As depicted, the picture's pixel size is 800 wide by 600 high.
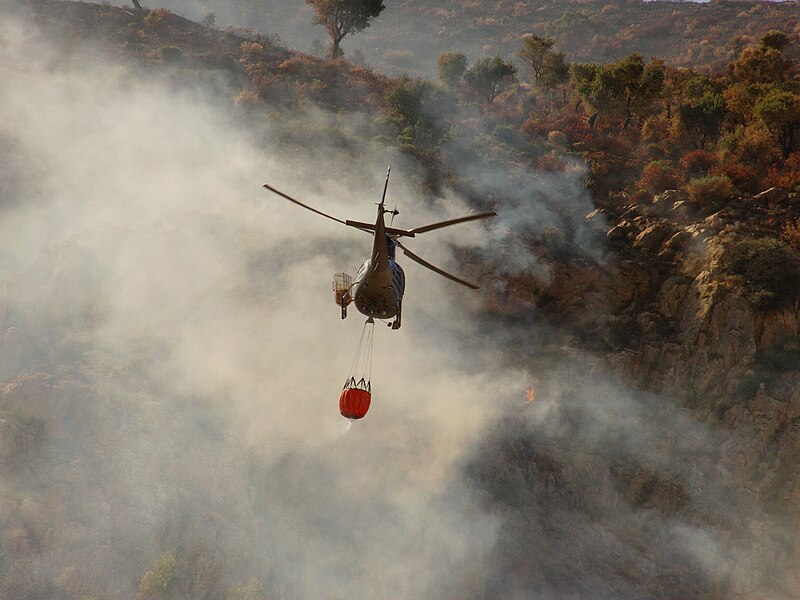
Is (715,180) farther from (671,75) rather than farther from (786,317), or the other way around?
(671,75)

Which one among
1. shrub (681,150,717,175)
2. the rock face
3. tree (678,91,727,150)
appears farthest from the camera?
tree (678,91,727,150)

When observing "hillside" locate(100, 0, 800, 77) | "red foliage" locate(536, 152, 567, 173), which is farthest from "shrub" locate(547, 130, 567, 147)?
"hillside" locate(100, 0, 800, 77)

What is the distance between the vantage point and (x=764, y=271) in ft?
72.1

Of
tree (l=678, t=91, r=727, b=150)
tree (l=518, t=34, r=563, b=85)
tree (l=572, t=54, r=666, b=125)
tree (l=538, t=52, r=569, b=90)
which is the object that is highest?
tree (l=518, t=34, r=563, b=85)

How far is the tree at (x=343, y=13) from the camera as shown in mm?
47062

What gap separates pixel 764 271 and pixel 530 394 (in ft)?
29.6

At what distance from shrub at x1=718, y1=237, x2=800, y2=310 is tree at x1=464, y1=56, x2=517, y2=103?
86.8ft

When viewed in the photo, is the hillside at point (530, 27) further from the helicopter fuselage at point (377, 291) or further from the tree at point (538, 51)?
the helicopter fuselage at point (377, 291)

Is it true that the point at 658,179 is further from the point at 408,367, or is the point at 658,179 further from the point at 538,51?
the point at 538,51

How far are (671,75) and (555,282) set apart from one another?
21.7 meters

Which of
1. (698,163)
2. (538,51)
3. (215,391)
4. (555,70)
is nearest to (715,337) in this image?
(698,163)

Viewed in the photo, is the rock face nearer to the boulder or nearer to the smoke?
the boulder

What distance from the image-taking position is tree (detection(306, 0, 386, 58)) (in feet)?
154

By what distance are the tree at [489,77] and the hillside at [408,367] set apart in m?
13.4
